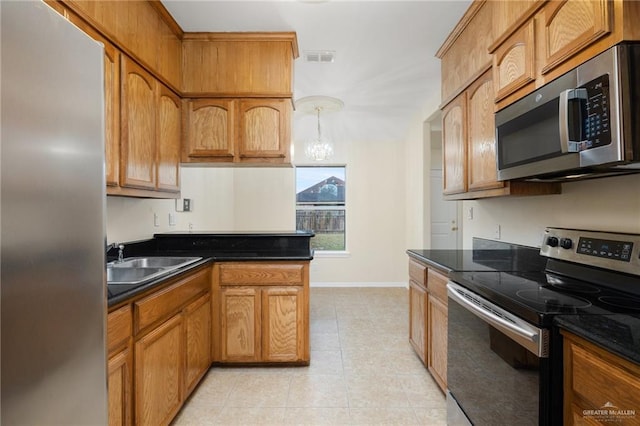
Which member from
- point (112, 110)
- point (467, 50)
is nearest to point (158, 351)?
point (112, 110)

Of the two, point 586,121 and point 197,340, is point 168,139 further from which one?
point 586,121

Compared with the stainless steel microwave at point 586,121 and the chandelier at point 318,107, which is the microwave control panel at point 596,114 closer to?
the stainless steel microwave at point 586,121

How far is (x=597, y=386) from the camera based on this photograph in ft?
2.92

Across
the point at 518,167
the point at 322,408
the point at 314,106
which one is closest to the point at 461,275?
the point at 518,167

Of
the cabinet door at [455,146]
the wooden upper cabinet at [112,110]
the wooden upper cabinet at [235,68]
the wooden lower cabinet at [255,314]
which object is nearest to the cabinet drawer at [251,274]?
the wooden lower cabinet at [255,314]

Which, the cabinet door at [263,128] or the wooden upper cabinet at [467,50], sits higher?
the wooden upper cabinet at [467,50]

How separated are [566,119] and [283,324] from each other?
84.7 inches

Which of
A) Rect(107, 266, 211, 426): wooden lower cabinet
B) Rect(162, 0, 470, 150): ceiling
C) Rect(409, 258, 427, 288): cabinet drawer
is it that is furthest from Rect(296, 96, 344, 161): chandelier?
Rect(107, 266, 211, 426): wooden lower cabinet

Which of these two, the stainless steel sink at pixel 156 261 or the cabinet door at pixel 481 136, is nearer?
the cabinet door at pixel 481 136

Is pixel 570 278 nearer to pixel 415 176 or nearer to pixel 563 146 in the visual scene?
pixel 563 146

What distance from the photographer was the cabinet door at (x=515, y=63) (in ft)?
5.11

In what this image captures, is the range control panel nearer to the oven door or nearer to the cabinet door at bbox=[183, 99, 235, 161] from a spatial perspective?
the oven door

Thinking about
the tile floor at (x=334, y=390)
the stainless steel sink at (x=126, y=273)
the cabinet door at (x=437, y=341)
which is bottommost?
the tile floor at (x=334, y=390)

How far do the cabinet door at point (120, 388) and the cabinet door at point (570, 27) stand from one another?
2.28m
